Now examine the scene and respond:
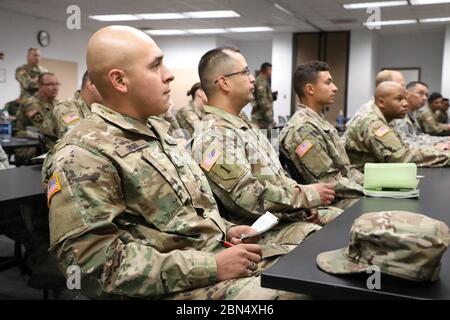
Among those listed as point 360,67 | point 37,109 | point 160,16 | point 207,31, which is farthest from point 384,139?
point 207,31

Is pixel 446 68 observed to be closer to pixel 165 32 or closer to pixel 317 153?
pixel 165 32

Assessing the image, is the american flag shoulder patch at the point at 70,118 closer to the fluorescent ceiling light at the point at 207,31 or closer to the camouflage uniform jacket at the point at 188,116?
the camouflage uniform jacket at the point at 188,116

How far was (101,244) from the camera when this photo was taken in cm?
111

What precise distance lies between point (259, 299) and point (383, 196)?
0.91 m

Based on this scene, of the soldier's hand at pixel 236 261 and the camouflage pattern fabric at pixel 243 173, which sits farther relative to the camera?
the camouflage pattern fabric at pixel 243 173

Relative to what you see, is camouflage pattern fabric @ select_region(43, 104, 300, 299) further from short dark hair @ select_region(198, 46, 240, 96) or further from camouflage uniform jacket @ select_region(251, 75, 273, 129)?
camouflage uniform jacket @ select_region(251, 75, 273, 129)

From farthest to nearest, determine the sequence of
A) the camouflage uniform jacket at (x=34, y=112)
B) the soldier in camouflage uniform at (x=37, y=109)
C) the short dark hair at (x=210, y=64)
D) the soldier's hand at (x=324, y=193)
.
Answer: the camouflage uniform jacket at (x=34, y=112) → the soldier in camouflage uniform at (x=37, y=109) → the short dark hair at (x=210, y=64) → the soldier's hand at (x=324, y=193)

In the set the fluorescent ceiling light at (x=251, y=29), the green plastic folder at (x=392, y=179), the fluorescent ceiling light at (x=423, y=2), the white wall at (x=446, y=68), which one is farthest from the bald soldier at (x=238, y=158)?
the white wall at (x=446, y=68)

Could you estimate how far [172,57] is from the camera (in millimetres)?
12195

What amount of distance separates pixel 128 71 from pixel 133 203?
38 cm

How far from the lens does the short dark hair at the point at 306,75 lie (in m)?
2.82

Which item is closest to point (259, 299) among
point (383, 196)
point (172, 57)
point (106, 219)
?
point (106, 219)

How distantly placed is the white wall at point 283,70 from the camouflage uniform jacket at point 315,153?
860cm
